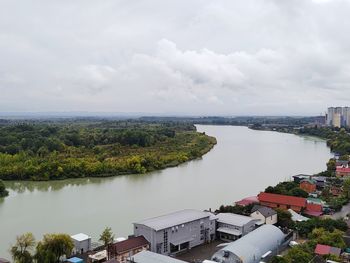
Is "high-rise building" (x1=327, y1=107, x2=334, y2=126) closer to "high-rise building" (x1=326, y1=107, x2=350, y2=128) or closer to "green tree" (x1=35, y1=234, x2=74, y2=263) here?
"high-rise building" (x1=326, y1=107, x2=350, y2=128)

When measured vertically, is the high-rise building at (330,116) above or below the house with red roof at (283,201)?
above

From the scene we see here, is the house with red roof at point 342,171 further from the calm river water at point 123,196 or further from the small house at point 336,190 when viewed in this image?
the small house at point 336,190

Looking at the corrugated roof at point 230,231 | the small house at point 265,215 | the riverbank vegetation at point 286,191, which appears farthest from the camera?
the riverbank vegetation at point 286,191

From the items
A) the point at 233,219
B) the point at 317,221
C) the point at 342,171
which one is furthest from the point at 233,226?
the point at 342,171

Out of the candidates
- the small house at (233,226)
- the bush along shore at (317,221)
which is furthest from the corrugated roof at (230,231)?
the bush along shore at (317,221)

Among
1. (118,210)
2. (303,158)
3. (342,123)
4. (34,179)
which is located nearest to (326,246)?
(118,210)
